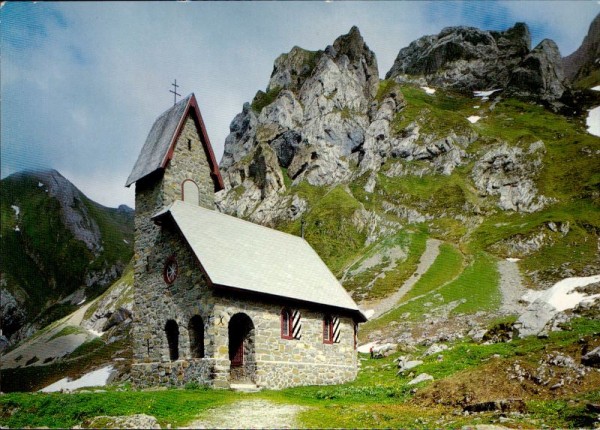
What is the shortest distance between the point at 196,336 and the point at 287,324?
5509 millimetres

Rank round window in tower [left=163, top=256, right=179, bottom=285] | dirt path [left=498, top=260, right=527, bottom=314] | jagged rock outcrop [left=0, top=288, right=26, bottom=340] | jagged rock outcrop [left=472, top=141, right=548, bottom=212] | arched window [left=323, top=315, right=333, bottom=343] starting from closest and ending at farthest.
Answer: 1. round window in tower [left=163, top=256, right=179, bottom=285]
2. arched window [left=323, top=315, right=333, bottom=343]
3. dirt path [left=498, top=260, right=527, bottom=314]
4. jagged rock outcrop [left=472, top=141, right=548, bottom=212]
5. jagged rock outcrop [left=0, top=288, right=26, bottom=340]

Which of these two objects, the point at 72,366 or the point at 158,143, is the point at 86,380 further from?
the point at 158,143

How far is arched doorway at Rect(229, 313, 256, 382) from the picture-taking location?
1109 inches

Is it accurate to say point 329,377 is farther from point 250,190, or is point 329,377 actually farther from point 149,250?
point 250,190

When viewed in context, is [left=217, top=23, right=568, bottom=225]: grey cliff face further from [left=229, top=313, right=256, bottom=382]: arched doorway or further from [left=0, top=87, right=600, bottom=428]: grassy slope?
[left=229, top=313, right=256, bottom=382]: arched doorway

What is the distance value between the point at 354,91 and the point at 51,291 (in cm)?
13274

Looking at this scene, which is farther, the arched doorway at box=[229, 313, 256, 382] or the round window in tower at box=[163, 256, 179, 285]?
the round window in tower at box=[163, 256, 179, 285]

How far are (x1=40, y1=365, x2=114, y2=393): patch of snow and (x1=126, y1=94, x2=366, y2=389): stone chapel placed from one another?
21917 millimetres

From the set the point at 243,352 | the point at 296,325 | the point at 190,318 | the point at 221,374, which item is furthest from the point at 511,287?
the point at 221,374

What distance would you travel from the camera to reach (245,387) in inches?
1051

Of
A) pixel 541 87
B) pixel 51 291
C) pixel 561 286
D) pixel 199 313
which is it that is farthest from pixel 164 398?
pixel 541 87

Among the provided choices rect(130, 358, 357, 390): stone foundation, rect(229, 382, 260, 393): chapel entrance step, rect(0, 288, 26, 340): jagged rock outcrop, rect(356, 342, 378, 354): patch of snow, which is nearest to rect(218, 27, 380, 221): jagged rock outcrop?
rect(0, 288, 26, 340): jagged rock outcrop

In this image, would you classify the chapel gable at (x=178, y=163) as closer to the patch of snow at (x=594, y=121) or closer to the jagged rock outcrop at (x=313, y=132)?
the jagged rock outcrop at (x=313, y=132)

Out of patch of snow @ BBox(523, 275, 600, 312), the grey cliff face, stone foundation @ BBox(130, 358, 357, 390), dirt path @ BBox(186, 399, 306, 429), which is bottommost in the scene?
dirt path @ BBox(186, 399, 306, 429)
